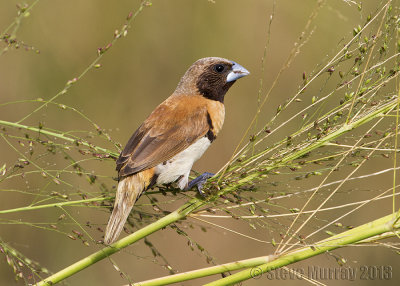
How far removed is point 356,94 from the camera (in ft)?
7.77

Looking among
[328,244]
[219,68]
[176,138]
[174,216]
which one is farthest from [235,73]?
[328,244]

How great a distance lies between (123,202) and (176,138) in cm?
78

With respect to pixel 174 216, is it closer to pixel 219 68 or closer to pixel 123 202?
pixel 123 202

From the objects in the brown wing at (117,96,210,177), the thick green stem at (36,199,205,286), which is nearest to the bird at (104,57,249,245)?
the brown wing at (117,96,210,177)

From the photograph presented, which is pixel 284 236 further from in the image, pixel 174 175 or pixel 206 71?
pixel 206 71

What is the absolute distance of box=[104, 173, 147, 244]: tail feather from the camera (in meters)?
2.71

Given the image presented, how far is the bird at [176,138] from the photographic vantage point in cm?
313

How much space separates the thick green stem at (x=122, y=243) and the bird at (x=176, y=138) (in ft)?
0.76

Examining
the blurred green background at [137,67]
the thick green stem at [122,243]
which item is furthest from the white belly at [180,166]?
the blurred green background at [137,67]

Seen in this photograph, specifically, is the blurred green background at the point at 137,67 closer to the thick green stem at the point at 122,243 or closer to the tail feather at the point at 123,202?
the tail feather at the point at 123,202

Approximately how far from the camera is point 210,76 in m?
4.14

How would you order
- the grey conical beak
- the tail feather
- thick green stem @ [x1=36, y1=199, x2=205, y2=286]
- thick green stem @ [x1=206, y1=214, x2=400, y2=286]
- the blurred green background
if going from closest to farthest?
thick green stem @ [x1=206, y1=214, x2=400, y2=286], thick green stem @ [x1=36, y1=199, x2=205, y2=286], the tail feather, the grey conical beak, the blurred green background

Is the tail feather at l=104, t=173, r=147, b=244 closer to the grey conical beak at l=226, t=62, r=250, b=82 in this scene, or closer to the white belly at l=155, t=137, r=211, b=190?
the white belly at l=155, t=137, r=211, b=190

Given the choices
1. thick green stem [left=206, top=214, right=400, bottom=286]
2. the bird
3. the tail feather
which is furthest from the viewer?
the bird
